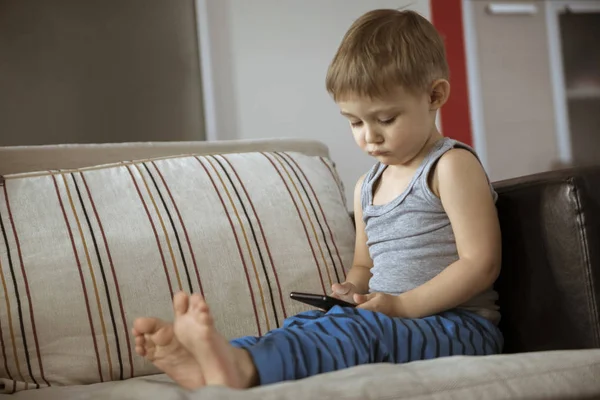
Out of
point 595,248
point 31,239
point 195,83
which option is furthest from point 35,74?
point 595,248

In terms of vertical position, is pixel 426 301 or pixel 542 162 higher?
pixel 542 162

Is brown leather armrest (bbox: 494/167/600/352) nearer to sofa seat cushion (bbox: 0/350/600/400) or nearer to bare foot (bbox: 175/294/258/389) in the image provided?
sofa seat cushion (bbox: 0/350/600/400)

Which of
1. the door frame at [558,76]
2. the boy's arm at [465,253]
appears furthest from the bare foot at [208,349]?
the door frame at [558,76]

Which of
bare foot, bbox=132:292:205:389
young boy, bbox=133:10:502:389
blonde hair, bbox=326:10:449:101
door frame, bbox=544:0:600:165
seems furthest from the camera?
door frame, bbox=544:0:600:165

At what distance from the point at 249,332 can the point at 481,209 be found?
46 centimetres

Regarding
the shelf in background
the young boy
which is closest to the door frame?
the shelf in background

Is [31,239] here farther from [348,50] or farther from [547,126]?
[547,126]

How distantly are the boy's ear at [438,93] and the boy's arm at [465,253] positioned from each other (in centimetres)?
13

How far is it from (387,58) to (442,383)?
0.53 m

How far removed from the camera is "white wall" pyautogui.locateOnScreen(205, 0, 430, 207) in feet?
7.69

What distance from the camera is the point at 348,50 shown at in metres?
1.21

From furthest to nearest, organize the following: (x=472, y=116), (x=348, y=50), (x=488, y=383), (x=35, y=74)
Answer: (x=472, y=116), (x=35, y=74), (x=348, y=50), (x=488, y=383)

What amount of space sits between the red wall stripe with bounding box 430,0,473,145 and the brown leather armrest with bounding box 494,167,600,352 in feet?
5.48

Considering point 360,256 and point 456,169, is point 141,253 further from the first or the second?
point 456,169
